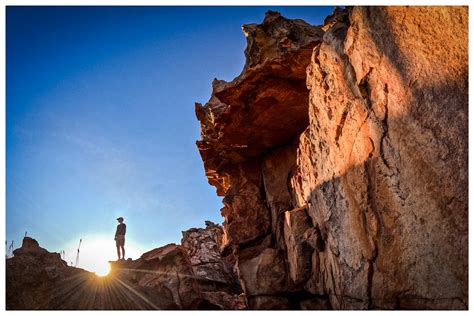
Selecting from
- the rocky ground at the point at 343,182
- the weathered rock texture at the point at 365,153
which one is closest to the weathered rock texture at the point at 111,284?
the rocky ground at the point at 343,182

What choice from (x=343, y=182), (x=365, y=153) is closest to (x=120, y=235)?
(x=343, y=182)

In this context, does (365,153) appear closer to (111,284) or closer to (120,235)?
(111,284)

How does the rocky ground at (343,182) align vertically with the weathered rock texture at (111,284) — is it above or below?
above

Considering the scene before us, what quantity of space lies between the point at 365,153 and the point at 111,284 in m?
9.93

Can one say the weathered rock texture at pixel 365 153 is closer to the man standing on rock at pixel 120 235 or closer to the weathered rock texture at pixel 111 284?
the weathered rock texture at pixel 111 284

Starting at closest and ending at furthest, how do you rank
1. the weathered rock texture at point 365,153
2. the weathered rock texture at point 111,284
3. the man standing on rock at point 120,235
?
1. the weathered rock texture at point 365,153
2. the weathered rock texture at point 111,284
3. the man standing on rock at point 120,235

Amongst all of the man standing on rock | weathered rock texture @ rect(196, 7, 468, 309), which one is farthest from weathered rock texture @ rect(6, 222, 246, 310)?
the man standing on rock

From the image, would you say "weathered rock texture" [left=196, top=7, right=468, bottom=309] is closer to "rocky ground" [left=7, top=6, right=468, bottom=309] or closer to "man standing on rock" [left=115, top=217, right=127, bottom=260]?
"rocky ground" [left=7, top=6, right=468, bottom=309]

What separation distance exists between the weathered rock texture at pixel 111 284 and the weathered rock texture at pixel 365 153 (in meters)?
2.95

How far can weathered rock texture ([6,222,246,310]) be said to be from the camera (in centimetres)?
910

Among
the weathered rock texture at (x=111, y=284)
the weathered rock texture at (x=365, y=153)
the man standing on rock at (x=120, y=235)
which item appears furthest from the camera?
the man standing on rock at (x=120, y=235)

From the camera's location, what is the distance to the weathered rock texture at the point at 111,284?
9102 millimetres

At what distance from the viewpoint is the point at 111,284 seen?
11469 millimetres

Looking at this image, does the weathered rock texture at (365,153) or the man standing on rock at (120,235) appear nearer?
the weathered rock texture at (365,153)
